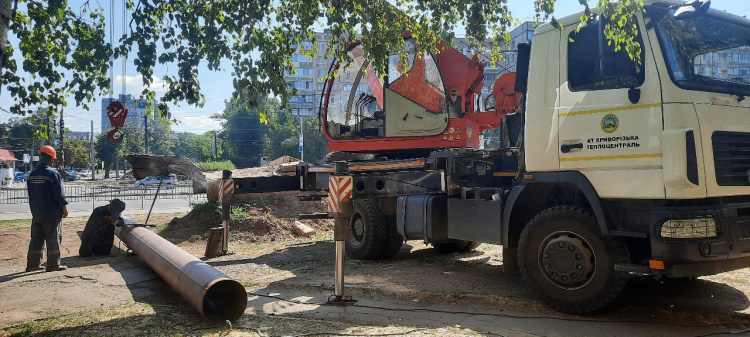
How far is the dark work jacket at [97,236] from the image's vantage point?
1005cm

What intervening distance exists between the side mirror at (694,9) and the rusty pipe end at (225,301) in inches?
182

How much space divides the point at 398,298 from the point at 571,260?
79.9 inches

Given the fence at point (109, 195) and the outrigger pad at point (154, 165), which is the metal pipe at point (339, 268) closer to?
the outrigger pad at point (154, 165)

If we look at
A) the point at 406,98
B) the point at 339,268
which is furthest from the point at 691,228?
the point at 406,98

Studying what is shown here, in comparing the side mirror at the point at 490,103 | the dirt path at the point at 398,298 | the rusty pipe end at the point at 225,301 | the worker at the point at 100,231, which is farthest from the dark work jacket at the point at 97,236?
the side mirror at the point at 490,103

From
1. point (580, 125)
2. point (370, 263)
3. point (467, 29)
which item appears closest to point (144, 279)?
point (370, 263)

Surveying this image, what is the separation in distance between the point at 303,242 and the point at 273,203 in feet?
10.5

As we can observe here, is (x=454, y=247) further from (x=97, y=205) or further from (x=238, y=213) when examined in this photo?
(x=97, y=205)

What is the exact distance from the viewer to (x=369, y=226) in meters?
8.82

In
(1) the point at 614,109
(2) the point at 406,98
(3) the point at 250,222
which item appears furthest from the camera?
(3) the point at 250,222

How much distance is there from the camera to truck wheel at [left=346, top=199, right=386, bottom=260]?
8.79 meters

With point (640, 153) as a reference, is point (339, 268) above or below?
below

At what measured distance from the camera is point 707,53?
5.14m

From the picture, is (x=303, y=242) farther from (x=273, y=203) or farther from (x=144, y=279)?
(x=144, y=279)
